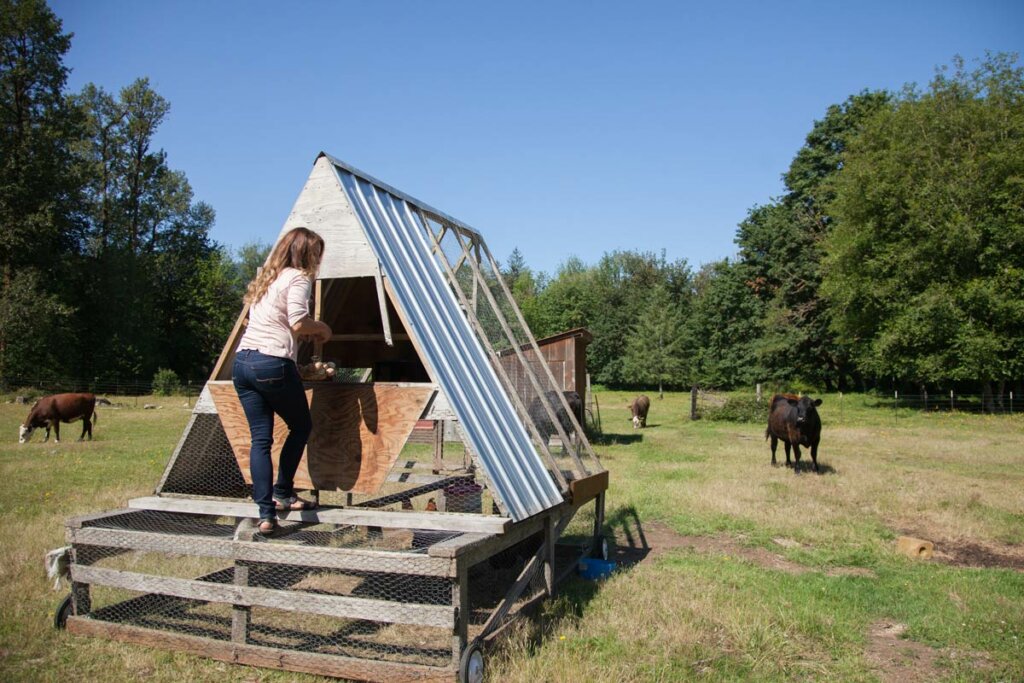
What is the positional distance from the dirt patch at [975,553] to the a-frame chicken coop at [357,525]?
4.15 metres

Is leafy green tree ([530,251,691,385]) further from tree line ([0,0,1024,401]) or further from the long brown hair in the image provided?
the long brown hair

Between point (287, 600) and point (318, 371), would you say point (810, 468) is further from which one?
point (287, 600)

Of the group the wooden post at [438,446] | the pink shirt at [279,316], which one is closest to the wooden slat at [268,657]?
the pink shirt at [279,316]

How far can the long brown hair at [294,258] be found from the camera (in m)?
5.12

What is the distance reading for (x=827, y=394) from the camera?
139 feet

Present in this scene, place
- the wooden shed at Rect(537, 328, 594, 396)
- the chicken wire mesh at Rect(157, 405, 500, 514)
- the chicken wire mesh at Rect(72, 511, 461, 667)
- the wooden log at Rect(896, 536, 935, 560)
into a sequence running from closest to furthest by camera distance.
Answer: the chicken wire mesh at Rect(72, 511, 461, 667), the chicken wire mesh at Rect(157, 405, 500, 514), the wooden log at Rect(896, 536, 935, 560), the wooden shed at Rect(537, 328, 594, 396)

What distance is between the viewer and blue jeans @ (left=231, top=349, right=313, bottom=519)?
16.0 ft

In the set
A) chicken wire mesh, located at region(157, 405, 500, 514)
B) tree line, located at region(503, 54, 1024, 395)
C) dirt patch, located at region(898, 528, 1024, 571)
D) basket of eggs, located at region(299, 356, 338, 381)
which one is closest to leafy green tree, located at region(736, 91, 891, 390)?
tree line, located at region(503, 54, 1024, 395)

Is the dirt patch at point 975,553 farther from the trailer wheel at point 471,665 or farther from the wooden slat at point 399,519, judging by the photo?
the trailer wheel at point 471,665

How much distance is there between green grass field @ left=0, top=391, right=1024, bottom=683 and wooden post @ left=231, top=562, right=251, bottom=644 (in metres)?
0.21

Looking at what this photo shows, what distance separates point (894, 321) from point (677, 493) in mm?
23346

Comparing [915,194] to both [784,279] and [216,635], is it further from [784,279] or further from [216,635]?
[216,635]

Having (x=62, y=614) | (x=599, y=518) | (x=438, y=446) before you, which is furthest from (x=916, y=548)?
(x=62, y=614)

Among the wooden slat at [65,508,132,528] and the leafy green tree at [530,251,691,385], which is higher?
the leafy green tree at [530,251,691,385]
